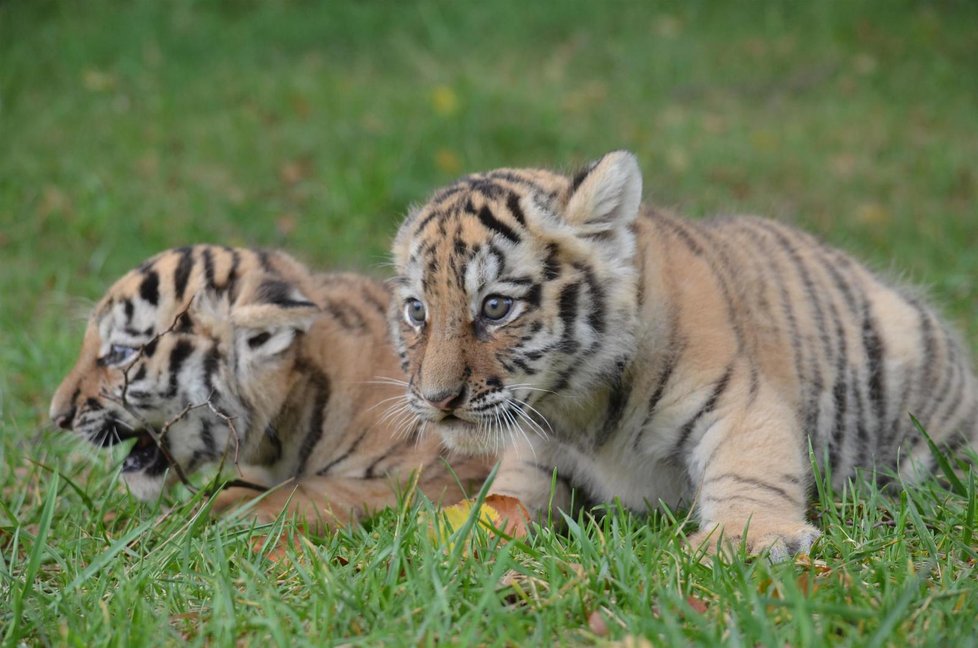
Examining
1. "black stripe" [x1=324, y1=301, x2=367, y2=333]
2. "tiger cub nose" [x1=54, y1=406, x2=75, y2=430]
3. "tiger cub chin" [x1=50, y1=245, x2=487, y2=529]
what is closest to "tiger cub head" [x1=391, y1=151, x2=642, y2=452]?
"tiger cub chin" [x1=50, y1=245, x2=487, y2=529]

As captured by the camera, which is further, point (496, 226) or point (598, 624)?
point (496, 226)

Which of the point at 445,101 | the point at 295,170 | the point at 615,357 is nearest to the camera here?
the point at 615,357

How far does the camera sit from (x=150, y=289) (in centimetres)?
395

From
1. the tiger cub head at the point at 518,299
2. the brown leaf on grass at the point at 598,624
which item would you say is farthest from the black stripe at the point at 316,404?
the brown leaf on grass at the point at 598,624

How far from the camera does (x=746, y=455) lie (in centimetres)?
324

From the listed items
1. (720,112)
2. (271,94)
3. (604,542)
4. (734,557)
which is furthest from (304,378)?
(720,112)

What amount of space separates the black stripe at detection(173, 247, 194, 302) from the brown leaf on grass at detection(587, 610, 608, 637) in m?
2.09

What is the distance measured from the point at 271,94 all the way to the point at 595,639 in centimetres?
721

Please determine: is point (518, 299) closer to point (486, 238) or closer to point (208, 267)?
point (486, 238)

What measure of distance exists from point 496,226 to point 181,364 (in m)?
1.33

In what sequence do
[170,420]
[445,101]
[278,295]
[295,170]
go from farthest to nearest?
1. [445,101]
2. [295,170]
3. [278,295]
4. [170,420]

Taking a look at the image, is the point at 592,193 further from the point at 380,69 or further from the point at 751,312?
the point at 380,69

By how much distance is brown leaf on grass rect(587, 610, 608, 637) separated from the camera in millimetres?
2430

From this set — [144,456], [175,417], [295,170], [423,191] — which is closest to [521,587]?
[175,417]
